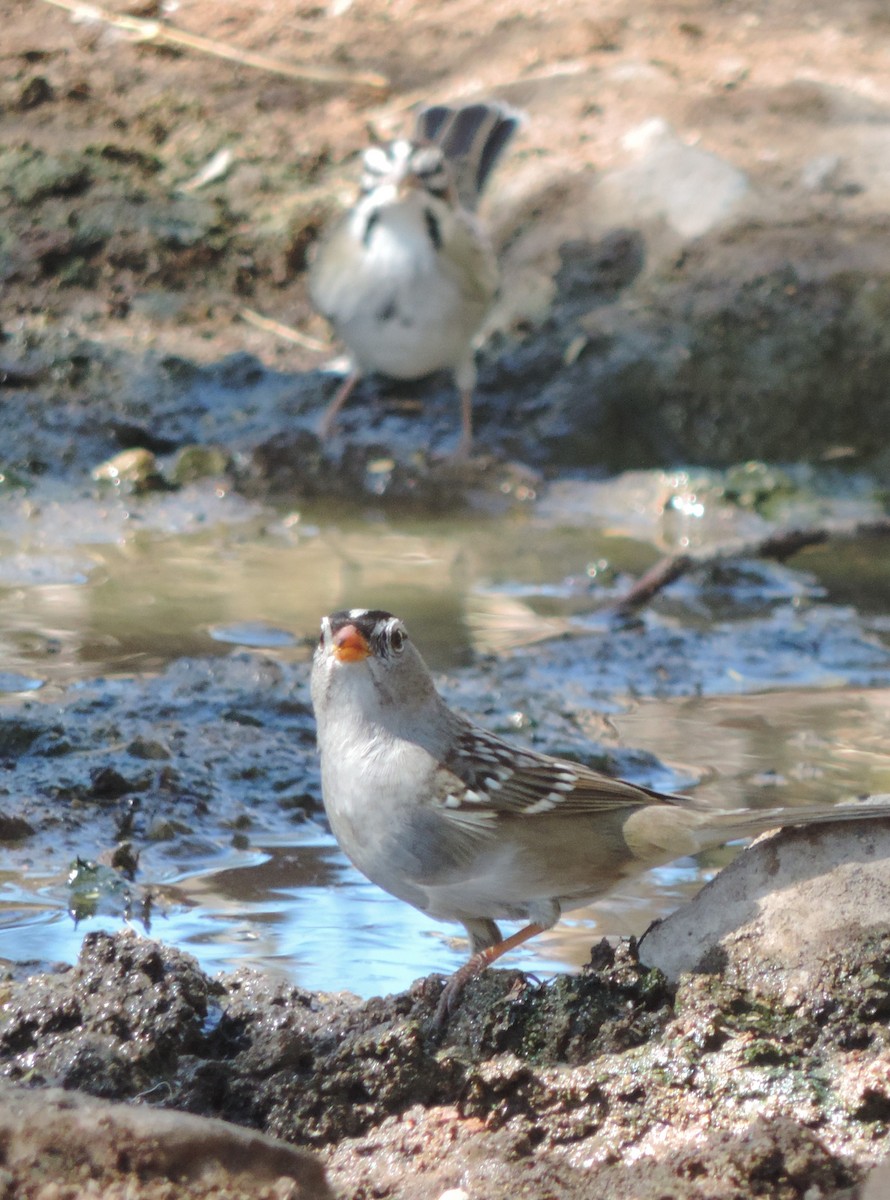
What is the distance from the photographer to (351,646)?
3.76 metres

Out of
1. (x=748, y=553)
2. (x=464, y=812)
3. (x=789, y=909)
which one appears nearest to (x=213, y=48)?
(x=748, y=553)

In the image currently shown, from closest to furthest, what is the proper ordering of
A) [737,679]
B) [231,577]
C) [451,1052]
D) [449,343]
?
[451,1052], [737,679], [231,577], [449,343]

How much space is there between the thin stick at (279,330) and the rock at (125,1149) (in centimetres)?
776

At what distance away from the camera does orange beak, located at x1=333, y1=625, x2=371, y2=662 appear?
→ 376 cm

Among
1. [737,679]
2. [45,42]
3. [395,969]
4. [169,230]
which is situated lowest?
[737,679]

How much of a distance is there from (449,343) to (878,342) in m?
2.48

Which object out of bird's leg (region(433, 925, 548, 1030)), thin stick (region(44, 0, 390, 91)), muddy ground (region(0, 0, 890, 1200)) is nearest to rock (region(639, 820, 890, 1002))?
bird's leg (region(433, 925, 548, 1030))

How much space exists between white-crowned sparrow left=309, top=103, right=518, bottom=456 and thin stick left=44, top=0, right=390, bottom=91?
2.15 meters

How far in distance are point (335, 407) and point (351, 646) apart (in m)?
6.07

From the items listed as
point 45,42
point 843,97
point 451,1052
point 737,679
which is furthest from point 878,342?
point 451,1052

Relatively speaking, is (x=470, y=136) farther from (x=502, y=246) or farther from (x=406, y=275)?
(x=406, y=275)

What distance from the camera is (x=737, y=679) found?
22.0 feet

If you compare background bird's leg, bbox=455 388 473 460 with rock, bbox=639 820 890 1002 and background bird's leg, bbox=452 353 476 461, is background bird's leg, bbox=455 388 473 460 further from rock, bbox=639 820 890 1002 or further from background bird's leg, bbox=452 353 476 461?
rock, bbox=639 820 890 1002

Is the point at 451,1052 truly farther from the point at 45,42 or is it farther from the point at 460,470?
the point at 45,42
